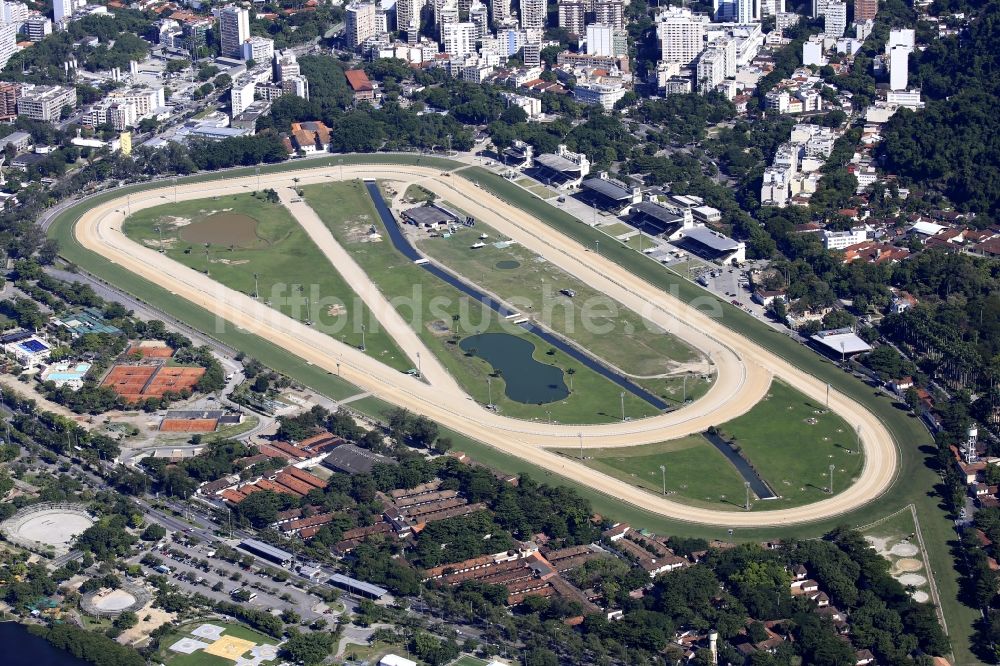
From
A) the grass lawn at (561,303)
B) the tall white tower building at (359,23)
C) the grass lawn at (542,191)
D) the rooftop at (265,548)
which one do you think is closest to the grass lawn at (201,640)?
the rooftop at (265,548)

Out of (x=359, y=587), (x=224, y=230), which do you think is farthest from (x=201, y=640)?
(x=224, y=230)

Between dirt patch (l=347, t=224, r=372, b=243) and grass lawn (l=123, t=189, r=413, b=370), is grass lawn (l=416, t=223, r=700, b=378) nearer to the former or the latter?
dirt patch (l=347, t=224, r=372, b=243)

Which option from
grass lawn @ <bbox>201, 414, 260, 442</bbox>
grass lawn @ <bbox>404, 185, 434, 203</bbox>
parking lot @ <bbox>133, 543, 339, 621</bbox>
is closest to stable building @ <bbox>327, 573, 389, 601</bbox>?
parking lot @ <bbox>133, 543, 339, 621</bbox>

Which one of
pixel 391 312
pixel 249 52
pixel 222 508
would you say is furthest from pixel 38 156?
pixel 222 508

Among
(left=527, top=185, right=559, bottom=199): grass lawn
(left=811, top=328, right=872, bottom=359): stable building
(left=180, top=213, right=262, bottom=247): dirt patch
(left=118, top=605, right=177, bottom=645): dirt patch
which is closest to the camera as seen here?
(left=118, top=605, right=177, bottom=645): dirt patch

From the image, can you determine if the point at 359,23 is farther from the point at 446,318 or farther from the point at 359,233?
the point at 446,318
